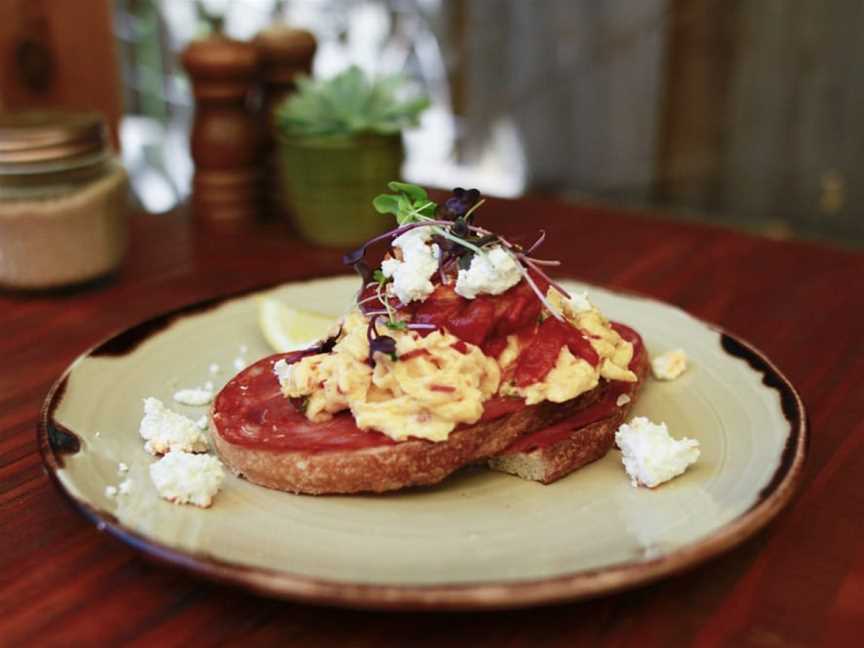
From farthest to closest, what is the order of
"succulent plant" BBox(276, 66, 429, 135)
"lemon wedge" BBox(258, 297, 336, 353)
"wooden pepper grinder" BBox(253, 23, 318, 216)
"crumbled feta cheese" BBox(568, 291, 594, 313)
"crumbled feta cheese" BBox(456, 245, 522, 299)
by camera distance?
"wooden pepper grinder" BBox(253, 23, 318, 216) → "succulent plant" BBox(276, 66, 429, 135) → "lemon wedge" BBox(258, 297, 336, 353) → "crumbled feta cheese" BBox(568, 291, 594, 313) → "crumbled feta cheese" BBox(456, 245, 522, 299)

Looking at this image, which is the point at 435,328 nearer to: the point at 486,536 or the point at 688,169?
the point at 486,536

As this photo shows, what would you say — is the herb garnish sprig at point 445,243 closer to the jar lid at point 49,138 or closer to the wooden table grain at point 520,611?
the wooden table grain at point 520,611

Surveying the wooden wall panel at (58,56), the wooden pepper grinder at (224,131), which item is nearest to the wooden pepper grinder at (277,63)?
the wooden pepper grinder at (224,131)

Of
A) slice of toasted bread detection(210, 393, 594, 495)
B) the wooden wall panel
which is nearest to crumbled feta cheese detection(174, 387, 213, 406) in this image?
slice of toasted bread detection(210, 393, 594, 495)

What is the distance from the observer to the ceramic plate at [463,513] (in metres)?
0.89

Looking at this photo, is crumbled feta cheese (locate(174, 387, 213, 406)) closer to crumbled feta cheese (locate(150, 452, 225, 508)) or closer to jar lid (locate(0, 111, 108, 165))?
crumbled feta cheese (locate(150, 452, 225, 508))

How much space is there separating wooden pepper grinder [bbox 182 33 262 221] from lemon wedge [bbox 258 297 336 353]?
0.83 metres

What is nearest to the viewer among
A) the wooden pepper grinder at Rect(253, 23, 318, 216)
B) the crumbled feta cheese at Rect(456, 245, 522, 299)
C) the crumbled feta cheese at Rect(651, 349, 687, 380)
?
the crumbled feta cheese at Rect(456, 245, 522, 299)

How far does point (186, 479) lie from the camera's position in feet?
3.52

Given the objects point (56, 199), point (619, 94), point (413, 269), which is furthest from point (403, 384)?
point (619, 94)

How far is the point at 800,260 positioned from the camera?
7.09ft

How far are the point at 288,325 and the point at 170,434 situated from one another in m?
0.43

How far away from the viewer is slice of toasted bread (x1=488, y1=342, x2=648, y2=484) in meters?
1.16

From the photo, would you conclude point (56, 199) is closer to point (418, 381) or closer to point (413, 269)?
point (413, 269)
